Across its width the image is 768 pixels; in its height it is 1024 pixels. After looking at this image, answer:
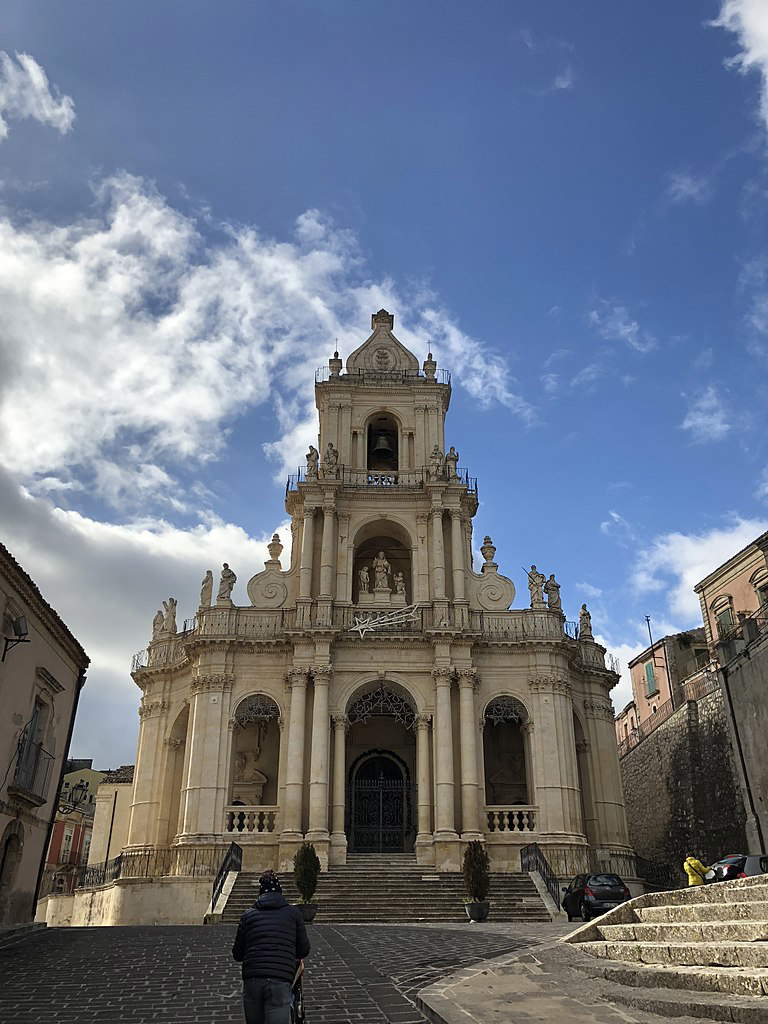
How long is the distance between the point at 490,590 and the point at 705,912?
24.4 m

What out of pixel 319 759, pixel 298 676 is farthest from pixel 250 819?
pixel 298 676

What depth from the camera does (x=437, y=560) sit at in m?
33.2

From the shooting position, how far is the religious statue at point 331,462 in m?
34.8

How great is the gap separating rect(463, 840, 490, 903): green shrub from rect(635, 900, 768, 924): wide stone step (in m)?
13.2

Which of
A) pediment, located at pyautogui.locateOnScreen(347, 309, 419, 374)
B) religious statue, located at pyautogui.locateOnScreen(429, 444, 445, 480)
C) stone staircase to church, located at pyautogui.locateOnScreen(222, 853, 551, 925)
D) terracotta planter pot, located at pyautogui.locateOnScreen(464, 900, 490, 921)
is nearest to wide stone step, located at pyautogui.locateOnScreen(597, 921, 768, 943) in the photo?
terracotta planter pot, located at pyautogui.locateOnScreen(464, 900, 490, 921)

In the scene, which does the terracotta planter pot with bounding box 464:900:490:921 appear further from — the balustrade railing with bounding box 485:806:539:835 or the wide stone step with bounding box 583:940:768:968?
the wide stone step with bounding box 583:940:768:968

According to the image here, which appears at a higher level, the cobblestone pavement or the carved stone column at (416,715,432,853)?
the carved stone column at (416,715,432,853)

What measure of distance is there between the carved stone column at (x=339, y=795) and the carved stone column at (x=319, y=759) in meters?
0.45

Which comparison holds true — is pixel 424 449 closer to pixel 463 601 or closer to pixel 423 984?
pixel 463 601

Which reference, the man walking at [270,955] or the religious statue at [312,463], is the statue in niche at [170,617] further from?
the man walking at [270,955]

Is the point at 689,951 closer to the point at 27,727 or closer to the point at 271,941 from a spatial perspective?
the point at 271,941

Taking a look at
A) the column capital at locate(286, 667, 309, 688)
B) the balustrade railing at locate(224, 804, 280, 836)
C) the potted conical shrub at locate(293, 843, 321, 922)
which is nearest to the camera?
the potted conical shrub at locate(293, 843, 321, 922)

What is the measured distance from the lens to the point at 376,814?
103 ft

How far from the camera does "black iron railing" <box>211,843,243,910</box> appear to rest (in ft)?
81.1
